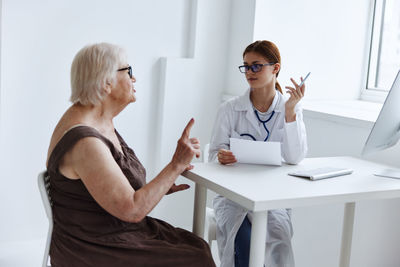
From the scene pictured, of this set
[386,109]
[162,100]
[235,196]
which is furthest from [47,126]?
[386,109]

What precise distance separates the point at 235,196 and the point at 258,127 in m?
0.69

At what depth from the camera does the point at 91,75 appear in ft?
6.11

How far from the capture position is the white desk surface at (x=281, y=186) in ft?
5.98

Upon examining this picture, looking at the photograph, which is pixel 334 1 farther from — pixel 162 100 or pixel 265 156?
pixel 265 156

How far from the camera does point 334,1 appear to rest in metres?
3.57

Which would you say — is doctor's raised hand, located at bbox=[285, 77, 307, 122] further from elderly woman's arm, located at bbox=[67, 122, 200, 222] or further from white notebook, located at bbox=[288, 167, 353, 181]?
elderly woman's arm, located at bbox=[67, 122, 200, 222]

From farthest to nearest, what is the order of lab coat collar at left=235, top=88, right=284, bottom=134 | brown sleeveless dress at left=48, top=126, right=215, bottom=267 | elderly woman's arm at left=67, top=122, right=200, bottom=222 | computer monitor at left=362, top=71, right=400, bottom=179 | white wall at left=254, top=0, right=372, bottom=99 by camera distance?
white wall at left=254, top=0, right=372, bottom=99, lab coat collar at left=235, top=88, right=284, bottom=134, computer monitor at left=362, top=71, right=400, bottom=179, brown sleeveless dress at left=48, top=126, right=215, bottom=267, elderly woman's arm at left=67, top=122, right=200, bottom=222

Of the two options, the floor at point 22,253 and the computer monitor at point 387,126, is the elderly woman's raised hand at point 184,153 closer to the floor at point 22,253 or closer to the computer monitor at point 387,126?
the computer monitor at point 387,126

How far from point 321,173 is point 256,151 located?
26 cm

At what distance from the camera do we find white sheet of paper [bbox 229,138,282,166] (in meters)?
2.19

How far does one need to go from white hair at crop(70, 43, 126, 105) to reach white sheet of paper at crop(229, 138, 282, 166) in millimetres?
563

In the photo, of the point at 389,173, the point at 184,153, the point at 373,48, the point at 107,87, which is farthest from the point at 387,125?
the point at 373,48

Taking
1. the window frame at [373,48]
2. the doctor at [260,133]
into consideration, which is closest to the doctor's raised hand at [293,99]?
the doctor at [260,133]

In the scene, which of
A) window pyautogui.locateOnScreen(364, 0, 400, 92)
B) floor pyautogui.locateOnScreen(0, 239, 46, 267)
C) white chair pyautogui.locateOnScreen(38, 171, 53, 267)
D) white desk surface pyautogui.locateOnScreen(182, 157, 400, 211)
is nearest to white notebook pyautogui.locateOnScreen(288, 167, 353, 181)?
white desk surface pyautogui.locateOnScreen(182, 157, 400, 211)
